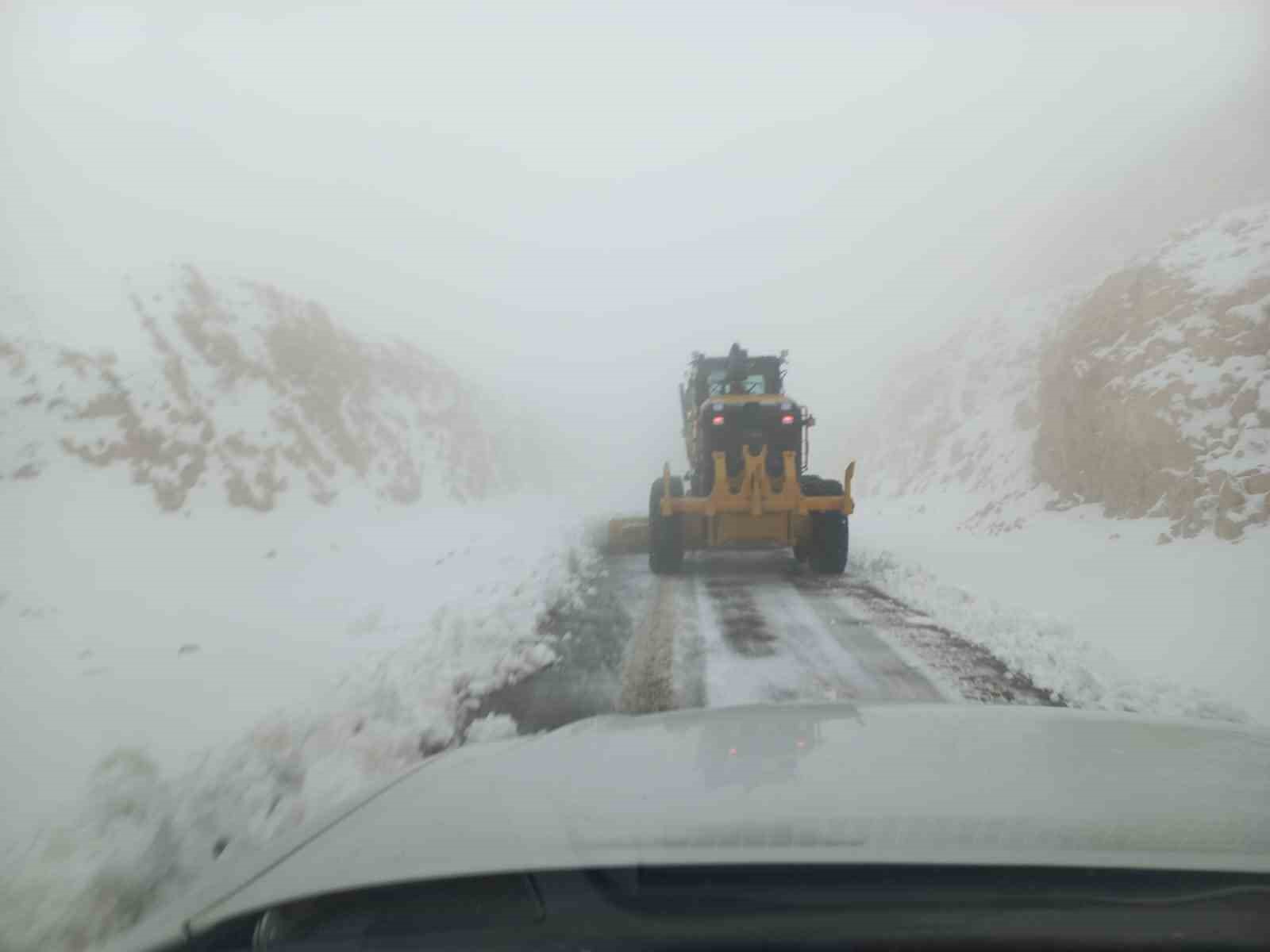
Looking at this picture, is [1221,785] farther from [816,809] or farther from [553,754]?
[553,754]

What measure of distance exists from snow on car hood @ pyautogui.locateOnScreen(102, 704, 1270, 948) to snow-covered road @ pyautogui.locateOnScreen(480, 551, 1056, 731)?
98.7 inches

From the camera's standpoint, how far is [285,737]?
461 cm

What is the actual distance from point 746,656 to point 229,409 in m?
13.9

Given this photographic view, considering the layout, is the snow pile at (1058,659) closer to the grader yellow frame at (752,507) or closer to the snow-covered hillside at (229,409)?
the grader yellow frame at (752,507)

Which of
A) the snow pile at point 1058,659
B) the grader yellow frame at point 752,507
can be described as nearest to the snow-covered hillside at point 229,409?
the grader yellow frame at point 752,507

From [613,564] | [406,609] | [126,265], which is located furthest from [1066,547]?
[126,265]

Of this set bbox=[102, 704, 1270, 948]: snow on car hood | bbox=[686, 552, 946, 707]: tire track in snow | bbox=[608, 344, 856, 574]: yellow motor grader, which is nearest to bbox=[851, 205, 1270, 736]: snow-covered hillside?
bbox=[686, 552, 946, 707]: tire track in snow

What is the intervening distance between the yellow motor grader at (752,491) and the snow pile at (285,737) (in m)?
2.04

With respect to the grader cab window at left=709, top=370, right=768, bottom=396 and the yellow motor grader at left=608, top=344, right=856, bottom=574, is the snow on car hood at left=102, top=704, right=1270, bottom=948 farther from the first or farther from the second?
the grader cab window at left=709, top=370, right=768, bottom=396

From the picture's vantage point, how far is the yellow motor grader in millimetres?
11734

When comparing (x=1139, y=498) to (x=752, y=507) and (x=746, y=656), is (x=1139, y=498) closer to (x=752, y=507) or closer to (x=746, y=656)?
(x=752, y=507)

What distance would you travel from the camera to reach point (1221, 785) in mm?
2328

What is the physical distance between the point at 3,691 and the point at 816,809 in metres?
5.53

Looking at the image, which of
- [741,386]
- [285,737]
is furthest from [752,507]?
[285,737]
